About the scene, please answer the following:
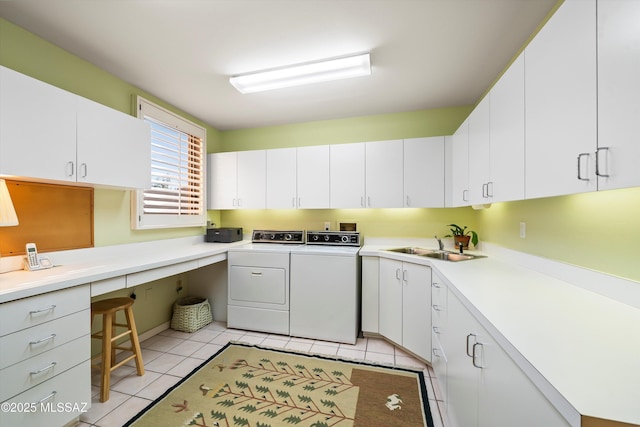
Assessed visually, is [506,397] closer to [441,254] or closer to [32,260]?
[441,254]

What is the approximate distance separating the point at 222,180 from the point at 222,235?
2.47ft

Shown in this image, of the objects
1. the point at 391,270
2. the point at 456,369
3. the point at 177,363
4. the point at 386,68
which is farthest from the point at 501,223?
the point at 177,363

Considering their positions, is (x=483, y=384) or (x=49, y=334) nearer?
(x=483, y=384)

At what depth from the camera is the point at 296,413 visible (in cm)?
166

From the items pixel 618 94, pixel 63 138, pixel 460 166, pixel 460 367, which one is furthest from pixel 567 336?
pixel 63 138

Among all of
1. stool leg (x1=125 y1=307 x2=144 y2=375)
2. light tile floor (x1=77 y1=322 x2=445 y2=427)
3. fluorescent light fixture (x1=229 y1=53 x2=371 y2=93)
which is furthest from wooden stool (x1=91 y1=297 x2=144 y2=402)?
fluorescent light fixture (x1=229 y1=53 x2=371 y2=93)

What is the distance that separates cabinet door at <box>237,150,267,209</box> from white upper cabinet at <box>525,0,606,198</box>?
2.68 metres

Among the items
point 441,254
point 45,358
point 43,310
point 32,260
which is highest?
point 32,260

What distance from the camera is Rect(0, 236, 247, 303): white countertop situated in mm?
1331

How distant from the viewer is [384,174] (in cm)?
286

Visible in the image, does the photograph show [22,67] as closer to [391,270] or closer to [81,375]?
[81,375]

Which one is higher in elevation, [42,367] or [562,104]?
[562,104]

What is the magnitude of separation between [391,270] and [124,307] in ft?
7.55

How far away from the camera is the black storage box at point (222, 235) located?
128 inches
